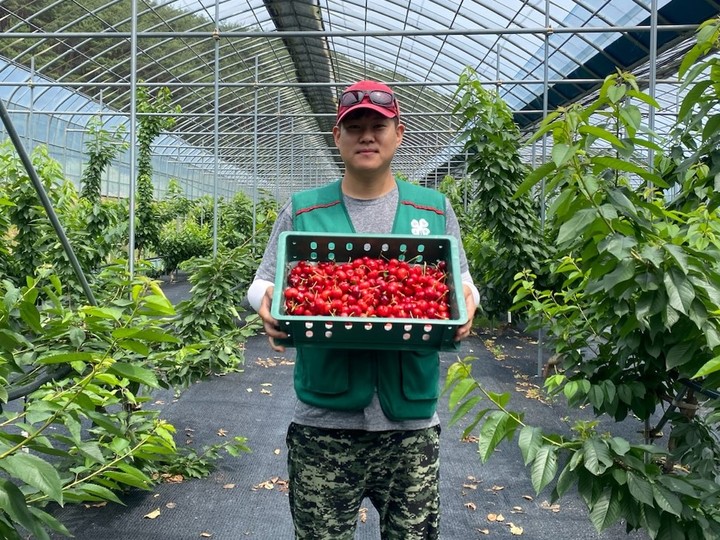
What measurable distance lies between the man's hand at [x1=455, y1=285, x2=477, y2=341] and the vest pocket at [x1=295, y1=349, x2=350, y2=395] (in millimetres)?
365

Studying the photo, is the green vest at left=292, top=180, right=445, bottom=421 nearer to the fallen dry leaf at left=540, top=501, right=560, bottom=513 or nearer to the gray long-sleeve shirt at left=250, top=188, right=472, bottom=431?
the gray long-sleeve shirt at left=250, top=188, right=472, bottom=431

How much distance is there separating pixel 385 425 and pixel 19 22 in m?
12.0

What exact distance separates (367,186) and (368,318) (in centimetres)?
59

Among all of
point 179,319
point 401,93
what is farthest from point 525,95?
point 179,319

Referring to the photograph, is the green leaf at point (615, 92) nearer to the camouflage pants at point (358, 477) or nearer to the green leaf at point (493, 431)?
the green leaf at point (493, 431)

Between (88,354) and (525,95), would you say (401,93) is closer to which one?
(525,95)

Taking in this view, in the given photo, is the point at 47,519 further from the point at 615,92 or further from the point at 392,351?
the point at 615,92

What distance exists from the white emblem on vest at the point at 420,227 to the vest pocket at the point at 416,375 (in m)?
0.37

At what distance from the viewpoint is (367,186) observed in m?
1.98

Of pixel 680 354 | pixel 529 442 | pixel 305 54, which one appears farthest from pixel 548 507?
pixel 305 54

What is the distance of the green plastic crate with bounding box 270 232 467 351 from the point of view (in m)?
1.55

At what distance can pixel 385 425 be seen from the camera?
184 cm

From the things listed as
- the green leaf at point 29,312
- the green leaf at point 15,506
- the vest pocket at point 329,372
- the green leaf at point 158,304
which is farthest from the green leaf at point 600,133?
the green leaf at point 15,506

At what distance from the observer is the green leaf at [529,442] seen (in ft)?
5.30
